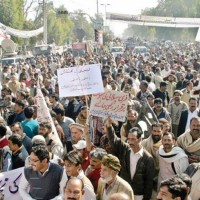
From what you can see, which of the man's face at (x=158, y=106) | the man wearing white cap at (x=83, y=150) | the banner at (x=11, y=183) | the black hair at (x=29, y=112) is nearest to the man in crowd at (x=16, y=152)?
the banner at (x=11, y=183)

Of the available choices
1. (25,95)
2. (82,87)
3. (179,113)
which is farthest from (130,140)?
(25,95)

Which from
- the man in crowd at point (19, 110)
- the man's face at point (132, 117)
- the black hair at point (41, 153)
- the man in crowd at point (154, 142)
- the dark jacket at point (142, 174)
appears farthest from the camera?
the man in crowd at point (19, 110)

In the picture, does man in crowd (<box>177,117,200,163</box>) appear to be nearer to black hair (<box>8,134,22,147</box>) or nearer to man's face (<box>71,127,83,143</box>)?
man's face (<box>71,127,83,143</box>)

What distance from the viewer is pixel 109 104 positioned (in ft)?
22.9

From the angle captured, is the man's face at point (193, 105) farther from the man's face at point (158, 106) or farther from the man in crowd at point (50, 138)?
the man in crowd at point (50, 138)

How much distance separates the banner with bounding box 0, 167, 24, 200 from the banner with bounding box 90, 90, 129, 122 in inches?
66.2

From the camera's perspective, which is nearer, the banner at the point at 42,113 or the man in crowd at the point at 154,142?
the man in crowd at the point at 154,142

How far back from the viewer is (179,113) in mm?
9273

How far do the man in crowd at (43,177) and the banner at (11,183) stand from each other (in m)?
0.66

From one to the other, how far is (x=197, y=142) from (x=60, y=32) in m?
63.5

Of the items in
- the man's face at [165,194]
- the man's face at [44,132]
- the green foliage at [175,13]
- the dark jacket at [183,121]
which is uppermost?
the man's face at [165,194]

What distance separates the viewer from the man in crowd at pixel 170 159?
5.65 meters

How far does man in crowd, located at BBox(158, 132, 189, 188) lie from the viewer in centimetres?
565

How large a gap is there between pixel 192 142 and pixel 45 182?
202 cm
